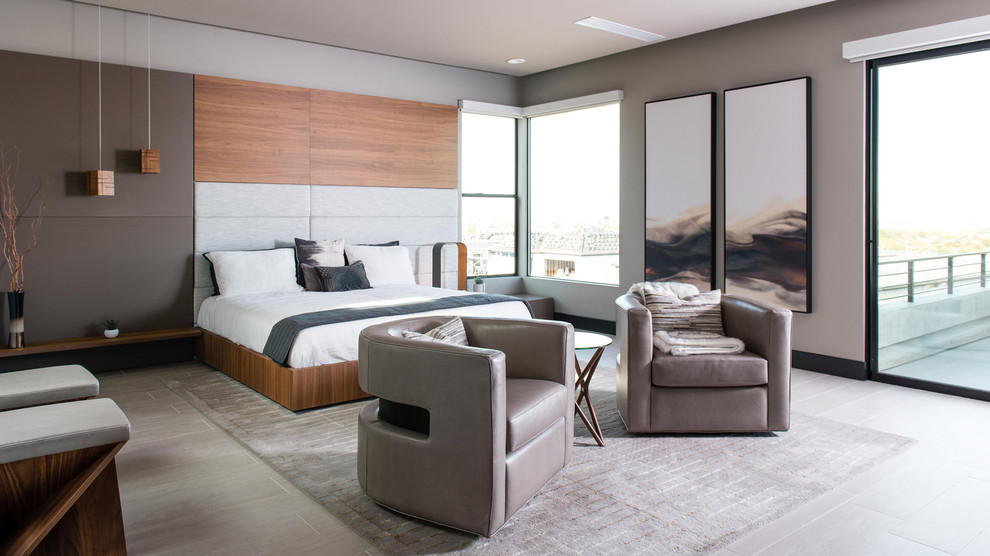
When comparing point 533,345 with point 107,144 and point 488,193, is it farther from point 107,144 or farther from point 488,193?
point 488,193

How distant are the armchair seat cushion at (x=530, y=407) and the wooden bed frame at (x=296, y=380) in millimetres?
1556

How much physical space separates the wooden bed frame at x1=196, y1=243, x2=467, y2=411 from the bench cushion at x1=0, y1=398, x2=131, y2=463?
1.79 m

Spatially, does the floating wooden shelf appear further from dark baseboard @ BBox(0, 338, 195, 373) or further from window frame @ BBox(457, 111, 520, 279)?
window frame @ BBox(457, 111, 520, 279)

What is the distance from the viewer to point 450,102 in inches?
289

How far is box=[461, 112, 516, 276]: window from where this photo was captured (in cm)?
765

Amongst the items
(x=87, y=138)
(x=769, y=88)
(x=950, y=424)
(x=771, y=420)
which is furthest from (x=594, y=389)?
(x=87, y=138)

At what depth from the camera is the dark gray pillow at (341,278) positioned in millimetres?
5711

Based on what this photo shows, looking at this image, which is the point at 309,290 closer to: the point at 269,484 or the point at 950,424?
the point at 269,484

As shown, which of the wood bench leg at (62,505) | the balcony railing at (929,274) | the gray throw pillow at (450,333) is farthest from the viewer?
the balcony railing at (929,274)

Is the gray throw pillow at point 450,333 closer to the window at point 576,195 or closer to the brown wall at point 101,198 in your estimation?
the brown wall at point 101,198

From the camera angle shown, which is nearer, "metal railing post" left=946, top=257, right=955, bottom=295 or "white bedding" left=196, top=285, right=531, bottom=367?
"white bedding" left=196, top=285, right=531, bottom=367

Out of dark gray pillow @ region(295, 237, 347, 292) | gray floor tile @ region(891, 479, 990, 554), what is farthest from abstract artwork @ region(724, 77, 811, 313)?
dark gray pillow @ region(295, 237, 347, 292)

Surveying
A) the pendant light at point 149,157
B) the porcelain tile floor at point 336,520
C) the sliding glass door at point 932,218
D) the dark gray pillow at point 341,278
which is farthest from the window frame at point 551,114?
the pendant light at point 149,157

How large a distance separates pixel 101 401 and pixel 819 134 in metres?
5.09
